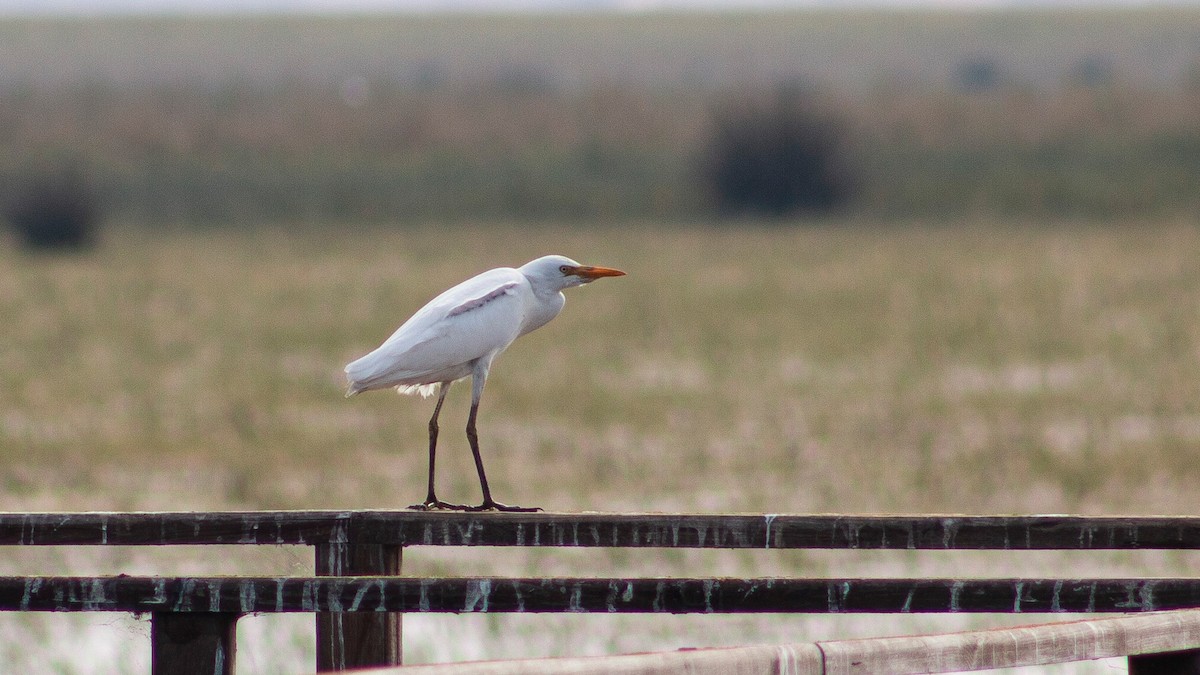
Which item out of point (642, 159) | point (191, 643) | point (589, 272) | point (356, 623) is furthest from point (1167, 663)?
point (642, 159)

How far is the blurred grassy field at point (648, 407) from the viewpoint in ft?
33.4

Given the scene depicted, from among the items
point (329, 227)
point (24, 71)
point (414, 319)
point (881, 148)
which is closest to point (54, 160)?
point (329, 227)

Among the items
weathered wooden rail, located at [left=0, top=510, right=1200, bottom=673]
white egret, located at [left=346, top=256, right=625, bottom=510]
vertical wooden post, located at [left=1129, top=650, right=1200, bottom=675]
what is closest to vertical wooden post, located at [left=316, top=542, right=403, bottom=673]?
weathered wooden rail, located at [left=0, top=510, right=1200, bottom=673]

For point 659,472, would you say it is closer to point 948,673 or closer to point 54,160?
point 948,673

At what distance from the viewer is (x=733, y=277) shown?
1148 inches

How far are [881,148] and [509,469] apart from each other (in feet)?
112

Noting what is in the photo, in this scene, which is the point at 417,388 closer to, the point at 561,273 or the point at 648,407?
the point at 561,273

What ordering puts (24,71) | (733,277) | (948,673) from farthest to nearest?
(24,71) → (733,277) → (948,673)

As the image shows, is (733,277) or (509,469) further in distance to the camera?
(733,277)


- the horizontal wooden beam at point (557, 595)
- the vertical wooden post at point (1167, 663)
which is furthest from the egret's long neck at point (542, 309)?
the vertical wooden post at point (1167, 663)

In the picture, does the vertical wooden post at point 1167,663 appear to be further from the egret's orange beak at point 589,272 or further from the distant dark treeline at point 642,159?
the distant dark treeline at point 642,159

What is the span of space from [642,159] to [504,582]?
43.1 meters

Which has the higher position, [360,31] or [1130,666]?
[360,31]

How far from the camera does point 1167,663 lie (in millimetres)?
3334
